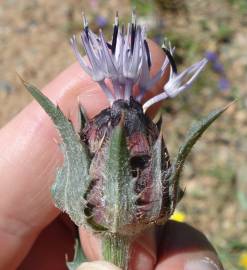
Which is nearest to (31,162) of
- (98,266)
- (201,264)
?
(98,266)

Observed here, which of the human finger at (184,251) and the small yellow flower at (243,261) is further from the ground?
the human finger at (184,251)

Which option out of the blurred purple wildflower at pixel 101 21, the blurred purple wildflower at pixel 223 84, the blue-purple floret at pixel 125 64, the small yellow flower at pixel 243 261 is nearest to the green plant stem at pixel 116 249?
the blue-purple floret at pixel 125 64

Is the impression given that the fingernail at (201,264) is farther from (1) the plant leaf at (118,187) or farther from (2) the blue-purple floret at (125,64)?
(2) the blue-purple floret at (125,64)

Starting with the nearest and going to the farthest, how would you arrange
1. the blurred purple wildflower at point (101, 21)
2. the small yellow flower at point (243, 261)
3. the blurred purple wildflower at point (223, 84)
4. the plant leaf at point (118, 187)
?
1. the plant leaf at point (118, 187)
2. the small yellow flower at point (243, 261)
3. the blurred purple wildflower at point (223, 84)
4. the blurred purple wildflower at point (101, 21)

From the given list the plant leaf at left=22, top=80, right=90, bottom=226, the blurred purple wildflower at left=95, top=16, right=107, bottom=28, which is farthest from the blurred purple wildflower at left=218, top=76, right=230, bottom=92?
the plant leaf at left=22, top=80, right=90, bottom=226

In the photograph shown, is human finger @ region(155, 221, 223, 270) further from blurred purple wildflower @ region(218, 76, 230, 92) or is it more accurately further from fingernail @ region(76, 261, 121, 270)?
blurred purple wildflower @ region(218, 76, 230, 92)

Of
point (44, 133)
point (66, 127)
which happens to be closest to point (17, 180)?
point (44, 133)

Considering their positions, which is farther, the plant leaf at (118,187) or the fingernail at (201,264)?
the fingernail at (201,264)

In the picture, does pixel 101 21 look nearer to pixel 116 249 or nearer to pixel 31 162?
pixel 31 162
